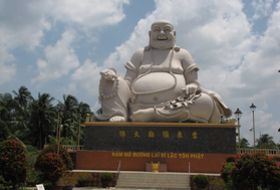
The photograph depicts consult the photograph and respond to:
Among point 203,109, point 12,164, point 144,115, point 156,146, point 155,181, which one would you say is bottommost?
point 155,181

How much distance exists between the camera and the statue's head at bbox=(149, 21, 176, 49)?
2080 cm

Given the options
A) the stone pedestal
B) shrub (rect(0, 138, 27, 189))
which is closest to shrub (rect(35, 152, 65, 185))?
shrub (rect(0, 138, 27, 189))

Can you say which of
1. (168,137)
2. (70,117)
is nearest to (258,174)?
(168,137)

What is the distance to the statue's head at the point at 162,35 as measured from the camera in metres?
20.8

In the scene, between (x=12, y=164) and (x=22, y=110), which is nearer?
(x=12, y=164)

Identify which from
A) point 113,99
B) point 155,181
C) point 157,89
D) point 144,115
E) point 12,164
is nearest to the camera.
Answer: point 12,164

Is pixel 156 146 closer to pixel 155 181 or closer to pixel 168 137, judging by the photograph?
pixel 168 137

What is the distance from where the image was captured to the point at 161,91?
63.1 ft

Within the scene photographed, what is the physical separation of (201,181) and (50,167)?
5.29 meters

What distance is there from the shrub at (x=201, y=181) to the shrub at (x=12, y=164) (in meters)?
6.30

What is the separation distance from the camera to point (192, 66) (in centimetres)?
2064

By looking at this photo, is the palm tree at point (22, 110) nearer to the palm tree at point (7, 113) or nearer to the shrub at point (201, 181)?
the palm tree at point (7, 113)

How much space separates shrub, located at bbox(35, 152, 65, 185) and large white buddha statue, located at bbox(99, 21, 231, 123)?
558cm

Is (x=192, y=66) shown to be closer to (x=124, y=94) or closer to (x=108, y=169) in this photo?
A: (x=124, y=94)
